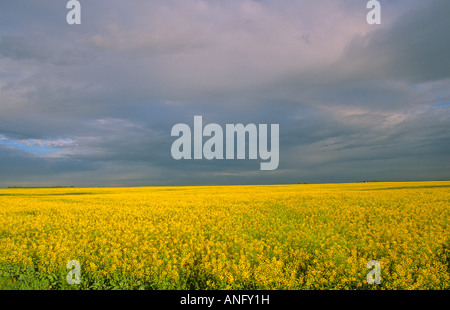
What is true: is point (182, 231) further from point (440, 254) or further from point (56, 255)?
point (440, 254)

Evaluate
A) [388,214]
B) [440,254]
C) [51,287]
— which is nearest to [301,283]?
[440,254]

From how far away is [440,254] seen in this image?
7441mm

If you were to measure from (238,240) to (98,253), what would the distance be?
13.1 feet

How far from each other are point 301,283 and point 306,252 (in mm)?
1986

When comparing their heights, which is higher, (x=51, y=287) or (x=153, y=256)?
(x=153, y=256)

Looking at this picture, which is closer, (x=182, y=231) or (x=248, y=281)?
(x=248, y=281)

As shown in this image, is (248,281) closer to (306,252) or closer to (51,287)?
(306,252)
